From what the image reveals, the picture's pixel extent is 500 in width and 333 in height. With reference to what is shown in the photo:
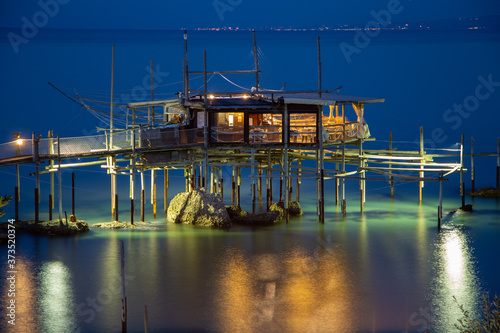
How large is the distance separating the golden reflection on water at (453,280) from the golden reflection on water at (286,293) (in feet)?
9.59

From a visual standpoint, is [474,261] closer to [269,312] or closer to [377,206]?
[269,312]

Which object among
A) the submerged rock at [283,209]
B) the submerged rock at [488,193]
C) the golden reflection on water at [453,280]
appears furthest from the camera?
the submerged rock at [488,193]

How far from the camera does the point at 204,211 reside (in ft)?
116

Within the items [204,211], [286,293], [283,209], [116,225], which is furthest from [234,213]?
[286,293]

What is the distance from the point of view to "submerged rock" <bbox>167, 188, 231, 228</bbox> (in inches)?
1387

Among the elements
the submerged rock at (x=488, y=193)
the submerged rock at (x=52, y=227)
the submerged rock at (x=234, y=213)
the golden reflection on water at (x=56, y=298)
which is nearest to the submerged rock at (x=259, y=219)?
the submerged rock at (x=234, y=213)

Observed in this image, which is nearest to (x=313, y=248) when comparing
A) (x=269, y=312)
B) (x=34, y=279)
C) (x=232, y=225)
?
(x=232, y=225)

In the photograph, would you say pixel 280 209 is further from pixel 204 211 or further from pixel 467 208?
pixel 467 208

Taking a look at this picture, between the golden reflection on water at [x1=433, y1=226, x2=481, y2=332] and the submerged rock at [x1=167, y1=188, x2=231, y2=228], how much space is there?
11.5 meters

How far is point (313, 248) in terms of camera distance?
30.4 meters

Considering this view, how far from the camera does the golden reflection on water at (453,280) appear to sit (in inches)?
836

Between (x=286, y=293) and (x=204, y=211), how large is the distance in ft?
42.2

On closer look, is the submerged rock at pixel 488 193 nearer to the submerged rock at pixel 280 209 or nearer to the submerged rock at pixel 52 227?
the submerged rock at pixel 280 209

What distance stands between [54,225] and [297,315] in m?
17.0
